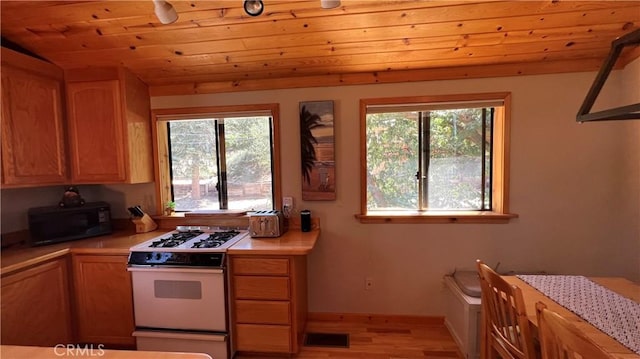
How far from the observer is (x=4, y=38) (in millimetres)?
2006

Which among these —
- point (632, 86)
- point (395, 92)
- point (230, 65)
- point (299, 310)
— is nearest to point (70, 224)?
point (230, 65)

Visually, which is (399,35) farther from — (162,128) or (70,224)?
(70,224)

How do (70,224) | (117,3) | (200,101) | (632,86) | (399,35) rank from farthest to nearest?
(200,101)
(70,224)
(632,86)
(399,35)
(117,3)

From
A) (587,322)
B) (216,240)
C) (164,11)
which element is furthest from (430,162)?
(164,11)

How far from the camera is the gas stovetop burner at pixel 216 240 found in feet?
6.66

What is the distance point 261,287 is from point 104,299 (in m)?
1.23

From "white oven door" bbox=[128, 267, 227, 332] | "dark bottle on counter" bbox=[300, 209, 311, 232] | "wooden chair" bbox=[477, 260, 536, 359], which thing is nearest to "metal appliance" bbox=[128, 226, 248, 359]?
"white oven door" bbox=[128, 267, 227, 332]

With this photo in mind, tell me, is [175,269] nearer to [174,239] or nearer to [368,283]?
[174,239]

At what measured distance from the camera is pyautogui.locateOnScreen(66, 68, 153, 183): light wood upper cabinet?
7.48ft

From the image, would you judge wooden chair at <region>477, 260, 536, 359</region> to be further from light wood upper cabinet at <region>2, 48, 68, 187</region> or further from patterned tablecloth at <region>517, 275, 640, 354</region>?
light wood upper cabinet at <region>2, 48, 68, 187</region>

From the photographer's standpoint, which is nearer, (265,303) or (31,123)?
(265,303)

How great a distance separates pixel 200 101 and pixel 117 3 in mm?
930

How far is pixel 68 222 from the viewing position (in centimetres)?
224

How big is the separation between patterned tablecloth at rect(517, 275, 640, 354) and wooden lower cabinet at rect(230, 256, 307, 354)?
1463 mm
